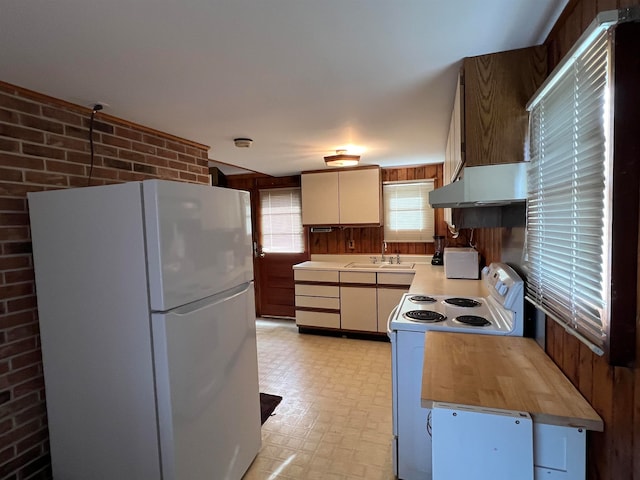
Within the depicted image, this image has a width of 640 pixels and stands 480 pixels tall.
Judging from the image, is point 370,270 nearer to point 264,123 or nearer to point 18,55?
point 264,123

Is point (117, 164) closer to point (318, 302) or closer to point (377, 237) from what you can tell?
point (318, 302)

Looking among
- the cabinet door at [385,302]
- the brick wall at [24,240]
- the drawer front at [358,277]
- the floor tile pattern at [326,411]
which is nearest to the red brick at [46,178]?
the brick wall at [24,240]

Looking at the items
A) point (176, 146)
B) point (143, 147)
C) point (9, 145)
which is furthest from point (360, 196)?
point (9, 145)

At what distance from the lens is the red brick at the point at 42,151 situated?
1.64 m

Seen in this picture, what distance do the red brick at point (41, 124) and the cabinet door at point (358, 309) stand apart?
304cm

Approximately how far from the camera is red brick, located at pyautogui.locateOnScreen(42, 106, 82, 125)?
1.72m

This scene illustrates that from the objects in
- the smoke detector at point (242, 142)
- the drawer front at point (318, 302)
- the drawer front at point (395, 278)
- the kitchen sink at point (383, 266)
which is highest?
the smoke detector at point (242, 142)

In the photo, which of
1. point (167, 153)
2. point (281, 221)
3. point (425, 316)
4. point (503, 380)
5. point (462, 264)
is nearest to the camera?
point (503, 380)

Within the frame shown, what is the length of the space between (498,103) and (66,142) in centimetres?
217

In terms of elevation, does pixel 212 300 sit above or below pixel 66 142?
below

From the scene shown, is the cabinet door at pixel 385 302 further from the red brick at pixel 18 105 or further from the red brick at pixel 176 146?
the red brick at pixel 18 105

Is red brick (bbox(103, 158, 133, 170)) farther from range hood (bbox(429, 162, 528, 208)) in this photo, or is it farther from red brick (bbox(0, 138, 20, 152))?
range hood (bbox(429, 162, 528, 208))

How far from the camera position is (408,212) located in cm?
427

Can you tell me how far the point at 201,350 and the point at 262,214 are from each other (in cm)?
350
